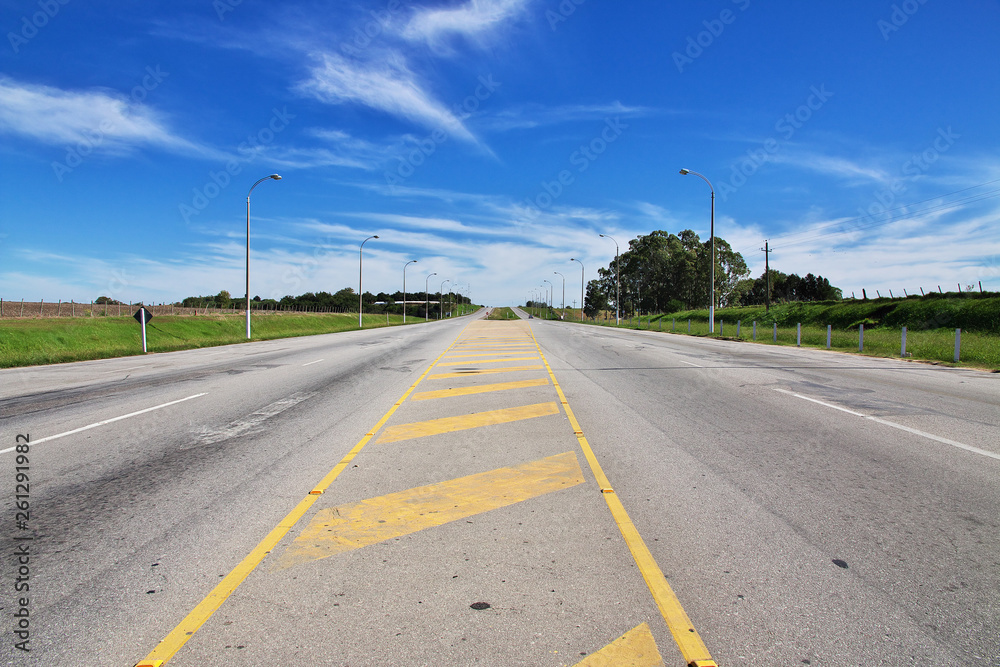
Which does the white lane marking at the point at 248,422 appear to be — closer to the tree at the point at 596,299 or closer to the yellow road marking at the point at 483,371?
the yellow road marking at the point at 483,371

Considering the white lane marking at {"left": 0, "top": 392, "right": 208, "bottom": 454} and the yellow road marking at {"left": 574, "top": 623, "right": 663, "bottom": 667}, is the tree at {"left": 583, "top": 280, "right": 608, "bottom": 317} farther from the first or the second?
the yellow road marking at {"left": 574, "top": 623, "right": 663, "bottom": 667}

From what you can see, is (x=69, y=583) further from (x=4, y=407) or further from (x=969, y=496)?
(x=4, y=407)

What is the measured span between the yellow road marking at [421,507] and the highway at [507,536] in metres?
0.03

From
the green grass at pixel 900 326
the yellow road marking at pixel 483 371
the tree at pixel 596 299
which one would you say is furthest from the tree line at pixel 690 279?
the yellow road marking at pixel 483 371

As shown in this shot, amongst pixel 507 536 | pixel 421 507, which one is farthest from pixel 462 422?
pixel 507 536

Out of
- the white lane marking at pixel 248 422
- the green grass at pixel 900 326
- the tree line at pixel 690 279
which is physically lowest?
the white lane marking at pixel 248 422

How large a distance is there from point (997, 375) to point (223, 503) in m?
17.2

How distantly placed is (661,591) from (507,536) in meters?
1.16

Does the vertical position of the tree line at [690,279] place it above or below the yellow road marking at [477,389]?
above

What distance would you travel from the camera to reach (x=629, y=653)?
8.52 feet

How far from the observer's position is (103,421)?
804cm

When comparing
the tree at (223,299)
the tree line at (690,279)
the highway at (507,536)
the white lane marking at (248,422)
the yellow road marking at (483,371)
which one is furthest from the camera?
the tree at (223,299)

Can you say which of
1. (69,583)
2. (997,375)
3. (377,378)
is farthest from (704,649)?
(997,375)

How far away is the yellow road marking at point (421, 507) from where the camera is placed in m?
3.79
